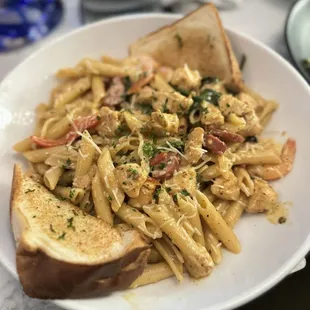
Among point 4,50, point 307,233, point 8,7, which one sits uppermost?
point 307,233

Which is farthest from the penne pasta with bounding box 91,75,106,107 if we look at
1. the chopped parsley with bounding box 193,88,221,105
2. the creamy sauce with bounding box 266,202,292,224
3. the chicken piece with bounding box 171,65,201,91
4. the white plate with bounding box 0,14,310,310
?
the creamy sauce with bounding box 266,202,292,224

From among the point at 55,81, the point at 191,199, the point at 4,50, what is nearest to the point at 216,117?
the point at 191,199

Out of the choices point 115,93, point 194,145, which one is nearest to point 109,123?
point 115,93

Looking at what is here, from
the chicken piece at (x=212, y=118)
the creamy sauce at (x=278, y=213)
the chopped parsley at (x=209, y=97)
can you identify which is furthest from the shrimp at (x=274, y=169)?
the chopped parsley at (x=209, y=97)

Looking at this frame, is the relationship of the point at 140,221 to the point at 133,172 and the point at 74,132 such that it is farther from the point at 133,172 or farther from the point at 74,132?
the point at 74,132

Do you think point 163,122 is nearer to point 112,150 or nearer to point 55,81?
point 112,150

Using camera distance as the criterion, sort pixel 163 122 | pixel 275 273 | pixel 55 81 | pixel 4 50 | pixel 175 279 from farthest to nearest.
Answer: pixel 4 50 < pixel 55 81 < pixel 163 122 < pixel 175 279 < pixel 275 273

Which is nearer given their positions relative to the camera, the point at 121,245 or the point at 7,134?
the point at 121,245

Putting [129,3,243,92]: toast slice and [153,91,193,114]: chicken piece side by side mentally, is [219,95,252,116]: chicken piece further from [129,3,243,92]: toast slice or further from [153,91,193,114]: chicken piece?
[129,3,243,92]: toast slice
